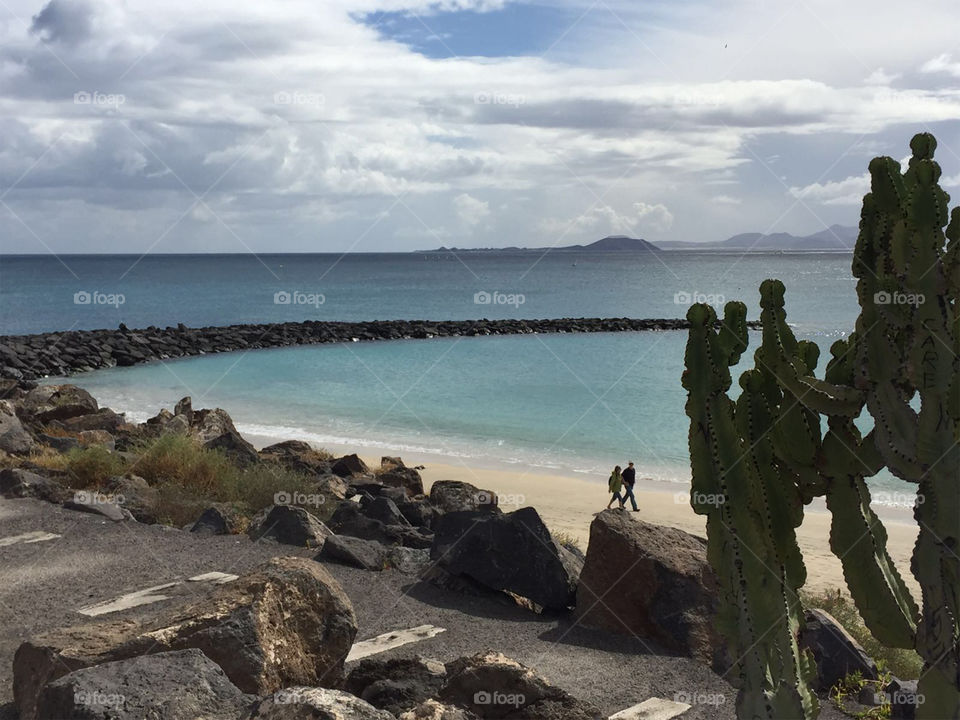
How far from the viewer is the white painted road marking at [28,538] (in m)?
12.3

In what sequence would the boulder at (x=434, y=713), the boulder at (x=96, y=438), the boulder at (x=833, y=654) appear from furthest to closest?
the boulder at (x=96, y=438)
the boulder at (x=833, y=654)
the boulder at (x=434, y=713)

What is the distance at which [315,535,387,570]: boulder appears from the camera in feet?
38.3

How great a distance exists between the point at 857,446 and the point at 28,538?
10.7 m

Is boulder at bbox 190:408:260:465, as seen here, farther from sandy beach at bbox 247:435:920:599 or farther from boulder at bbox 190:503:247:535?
boulder at bbox 190:503:247:535

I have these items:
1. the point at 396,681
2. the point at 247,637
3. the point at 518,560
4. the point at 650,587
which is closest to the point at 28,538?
the point at 518,560

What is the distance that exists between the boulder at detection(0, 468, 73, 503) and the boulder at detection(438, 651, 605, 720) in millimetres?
9502

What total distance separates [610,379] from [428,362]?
11124mm

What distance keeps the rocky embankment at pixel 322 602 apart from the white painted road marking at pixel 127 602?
1.3 inches

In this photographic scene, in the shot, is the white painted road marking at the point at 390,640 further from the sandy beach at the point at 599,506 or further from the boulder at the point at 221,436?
the boulder at the point at 221,436

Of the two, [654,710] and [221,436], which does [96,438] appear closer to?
[221,436]

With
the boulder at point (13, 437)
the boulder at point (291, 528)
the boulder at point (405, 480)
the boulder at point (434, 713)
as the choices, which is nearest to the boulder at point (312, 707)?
the boulder at point (434, 713)

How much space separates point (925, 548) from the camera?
519 centimetres

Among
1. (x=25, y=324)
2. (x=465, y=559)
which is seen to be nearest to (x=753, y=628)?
(x=465, y=559)

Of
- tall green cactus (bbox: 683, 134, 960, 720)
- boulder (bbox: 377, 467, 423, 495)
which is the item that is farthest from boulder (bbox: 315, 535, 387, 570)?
boulder (bbox: 377, 467, 423, 495)
